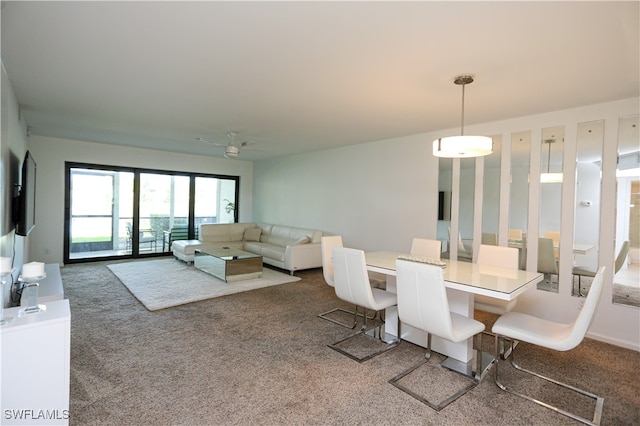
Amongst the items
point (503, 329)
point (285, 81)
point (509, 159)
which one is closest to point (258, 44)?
point (285, 81)

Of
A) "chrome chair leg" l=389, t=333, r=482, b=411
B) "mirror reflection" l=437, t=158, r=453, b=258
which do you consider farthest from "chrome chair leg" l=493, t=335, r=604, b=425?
"mirror reflection" l=437, t=158, r=453, b=258

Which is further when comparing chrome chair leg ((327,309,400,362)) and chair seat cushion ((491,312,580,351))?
chrome chair leg ((327,309,400,362))

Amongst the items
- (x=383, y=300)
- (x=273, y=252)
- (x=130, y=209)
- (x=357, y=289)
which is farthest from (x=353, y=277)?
(x=130, y=209)

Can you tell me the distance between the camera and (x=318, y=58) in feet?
8.19

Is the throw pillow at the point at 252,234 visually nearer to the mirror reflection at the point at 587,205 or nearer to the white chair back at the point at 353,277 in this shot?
the white chair back at the point at 353,277

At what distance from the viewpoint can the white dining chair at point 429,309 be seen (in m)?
2.19

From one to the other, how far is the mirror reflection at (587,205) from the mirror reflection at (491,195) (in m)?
0.83

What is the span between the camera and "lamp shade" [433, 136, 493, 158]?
101 inches

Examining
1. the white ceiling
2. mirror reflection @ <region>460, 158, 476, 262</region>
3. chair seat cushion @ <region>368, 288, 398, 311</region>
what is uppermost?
the white ceiling

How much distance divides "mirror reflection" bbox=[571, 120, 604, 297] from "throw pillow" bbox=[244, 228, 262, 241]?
20.2ft

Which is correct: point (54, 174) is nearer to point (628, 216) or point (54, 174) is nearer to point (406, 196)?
point (406, 196)

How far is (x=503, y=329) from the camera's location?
7.72ft

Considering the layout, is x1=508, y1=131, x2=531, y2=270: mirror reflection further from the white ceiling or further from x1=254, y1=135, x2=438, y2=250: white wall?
x1=254, y1=135, x2=438, y2=250: white wall

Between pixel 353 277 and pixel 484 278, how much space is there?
1115 millimetres
